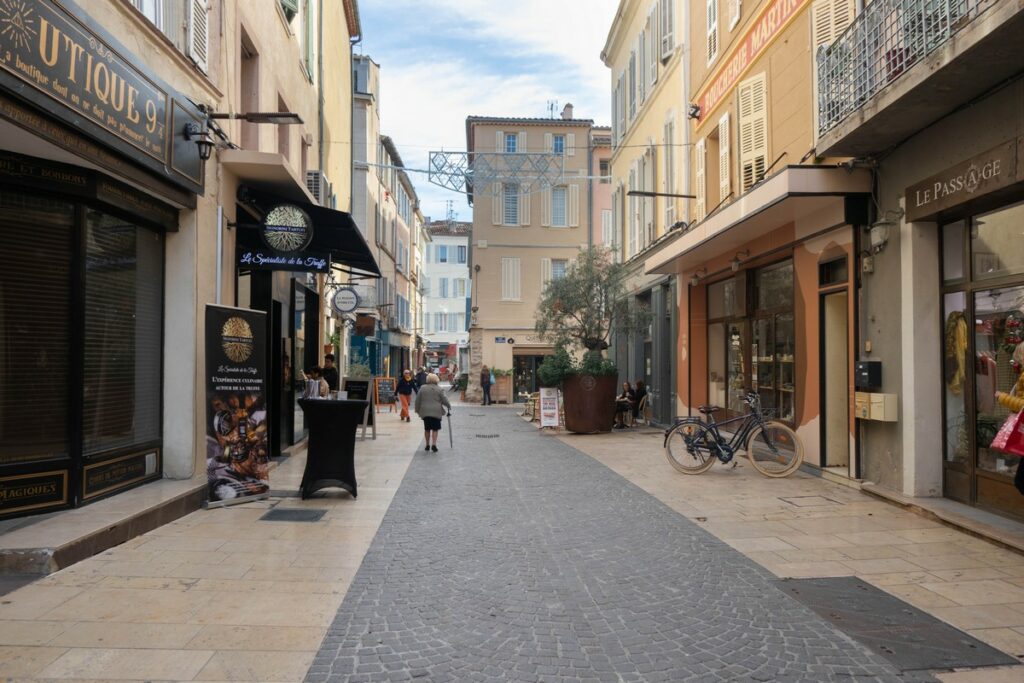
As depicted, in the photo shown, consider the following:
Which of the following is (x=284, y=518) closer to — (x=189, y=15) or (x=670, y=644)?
(x=670, y=644)

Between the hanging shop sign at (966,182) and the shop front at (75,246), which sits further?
the hanging shop sign at (966,182)

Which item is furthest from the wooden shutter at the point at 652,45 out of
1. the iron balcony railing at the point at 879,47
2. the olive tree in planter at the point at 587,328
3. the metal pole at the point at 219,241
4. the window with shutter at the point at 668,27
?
the metal pole at the point at 219,241

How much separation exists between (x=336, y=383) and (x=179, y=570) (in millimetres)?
10776

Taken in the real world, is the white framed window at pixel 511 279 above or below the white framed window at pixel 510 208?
below

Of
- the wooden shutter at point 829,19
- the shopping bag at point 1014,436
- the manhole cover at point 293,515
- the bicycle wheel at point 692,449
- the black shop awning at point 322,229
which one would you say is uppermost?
the wooden shutter at point 829,19

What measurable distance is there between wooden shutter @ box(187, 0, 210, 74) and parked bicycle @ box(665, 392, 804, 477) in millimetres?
7646

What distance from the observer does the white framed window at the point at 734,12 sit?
1317 centimetres

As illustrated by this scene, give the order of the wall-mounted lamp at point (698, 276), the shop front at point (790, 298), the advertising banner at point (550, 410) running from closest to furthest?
1. the shop front at point (790, 298)
2. the wall-mounted lamp at point (698, 276)
3. the advertising banner at point (550, 410)

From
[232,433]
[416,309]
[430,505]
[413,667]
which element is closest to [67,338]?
[232,433]

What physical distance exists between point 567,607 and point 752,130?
32.2 ft

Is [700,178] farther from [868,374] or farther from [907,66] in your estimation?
[907,66]

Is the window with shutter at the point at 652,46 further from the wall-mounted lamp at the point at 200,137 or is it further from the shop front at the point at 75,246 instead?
the shop front at the point at 75,246

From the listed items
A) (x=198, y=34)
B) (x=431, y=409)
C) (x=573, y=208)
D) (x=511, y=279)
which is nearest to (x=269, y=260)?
(x=198, y=34)

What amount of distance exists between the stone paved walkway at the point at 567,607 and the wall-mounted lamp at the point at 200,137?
176 inches
